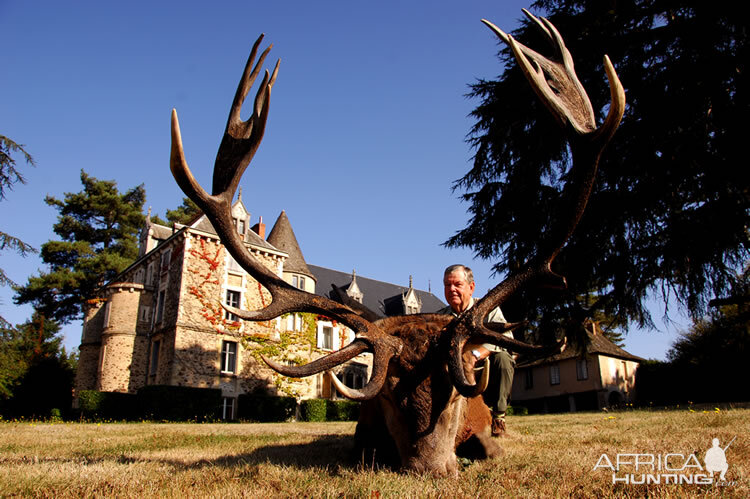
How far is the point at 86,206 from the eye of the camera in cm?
4278

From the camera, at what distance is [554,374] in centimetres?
4219

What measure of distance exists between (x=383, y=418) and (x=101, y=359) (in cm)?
3002

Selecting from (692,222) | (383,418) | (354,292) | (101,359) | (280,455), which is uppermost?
(354,292)

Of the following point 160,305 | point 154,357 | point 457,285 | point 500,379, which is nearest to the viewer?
point 457,285

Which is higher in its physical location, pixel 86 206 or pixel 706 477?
pixel 86 206

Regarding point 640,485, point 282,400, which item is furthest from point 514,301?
point 282,400

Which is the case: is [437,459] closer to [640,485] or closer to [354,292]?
[640,485]

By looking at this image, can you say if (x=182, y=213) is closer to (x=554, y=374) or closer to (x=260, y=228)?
(x=260, y=228)

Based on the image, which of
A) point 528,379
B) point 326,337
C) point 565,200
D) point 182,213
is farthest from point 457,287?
point 182,213

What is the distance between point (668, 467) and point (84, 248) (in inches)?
1710

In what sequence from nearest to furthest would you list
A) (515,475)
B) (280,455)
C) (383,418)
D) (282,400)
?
(515,475) < (383,418) < (280,455) < (282,400)

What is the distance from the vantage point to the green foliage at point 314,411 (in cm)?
2673

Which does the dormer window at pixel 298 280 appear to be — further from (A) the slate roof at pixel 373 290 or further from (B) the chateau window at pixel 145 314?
(B) the chateau window at pixel 145 314

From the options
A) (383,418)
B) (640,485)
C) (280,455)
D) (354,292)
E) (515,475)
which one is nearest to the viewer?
(640,485)
